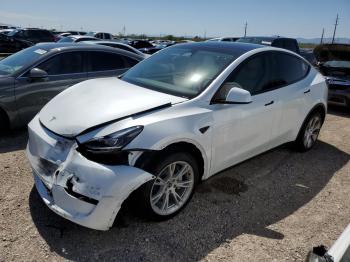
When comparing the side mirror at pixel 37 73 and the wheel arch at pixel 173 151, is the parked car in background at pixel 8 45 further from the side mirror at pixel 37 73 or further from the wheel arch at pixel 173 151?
the wheel arch at pixel 173 151

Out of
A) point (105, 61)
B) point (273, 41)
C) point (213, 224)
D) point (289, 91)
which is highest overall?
point (273, 41)

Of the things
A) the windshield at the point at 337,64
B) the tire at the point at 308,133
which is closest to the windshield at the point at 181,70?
the tire at the point at 308,133

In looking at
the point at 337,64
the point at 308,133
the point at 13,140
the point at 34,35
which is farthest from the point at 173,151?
the point at 34,35

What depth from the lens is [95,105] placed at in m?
3.23

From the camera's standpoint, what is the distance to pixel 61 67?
5746mm

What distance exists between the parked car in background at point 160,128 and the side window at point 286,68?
0.8 inches

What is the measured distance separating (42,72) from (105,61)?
1.31 metres

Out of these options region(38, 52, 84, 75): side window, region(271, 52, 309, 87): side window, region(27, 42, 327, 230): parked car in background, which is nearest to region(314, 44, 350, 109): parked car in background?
region(271, 52, 309, 87): side window

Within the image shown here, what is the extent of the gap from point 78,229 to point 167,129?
121cm

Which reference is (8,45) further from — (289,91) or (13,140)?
(289,91)

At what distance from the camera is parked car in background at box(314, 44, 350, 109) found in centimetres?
843

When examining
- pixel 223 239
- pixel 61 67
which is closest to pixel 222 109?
pixel 223 239

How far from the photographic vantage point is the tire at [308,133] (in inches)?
200

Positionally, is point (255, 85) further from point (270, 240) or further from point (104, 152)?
point (104, 152)
